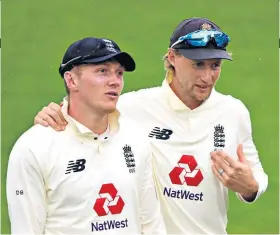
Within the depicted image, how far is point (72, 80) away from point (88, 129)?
1.09ft

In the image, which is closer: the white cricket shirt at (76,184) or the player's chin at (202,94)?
the white cricket shirt at (76,184)

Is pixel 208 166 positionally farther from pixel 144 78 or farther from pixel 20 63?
pixel 20 63

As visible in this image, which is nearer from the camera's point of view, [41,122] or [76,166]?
[76,166]

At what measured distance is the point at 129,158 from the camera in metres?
5.52

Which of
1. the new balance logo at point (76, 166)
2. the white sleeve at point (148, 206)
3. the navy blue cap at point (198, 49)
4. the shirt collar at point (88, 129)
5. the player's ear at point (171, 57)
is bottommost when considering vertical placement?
the white sleeve at point (148, 206)

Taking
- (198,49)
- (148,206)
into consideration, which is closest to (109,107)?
(148,206)

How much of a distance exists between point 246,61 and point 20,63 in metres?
3.22

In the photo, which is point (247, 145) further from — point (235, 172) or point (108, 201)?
point (108, 201)

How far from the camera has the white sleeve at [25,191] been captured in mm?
5219

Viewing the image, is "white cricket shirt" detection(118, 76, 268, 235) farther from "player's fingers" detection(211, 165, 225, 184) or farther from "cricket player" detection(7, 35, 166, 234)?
"cricket player" detection(7, 35, 166, 234)

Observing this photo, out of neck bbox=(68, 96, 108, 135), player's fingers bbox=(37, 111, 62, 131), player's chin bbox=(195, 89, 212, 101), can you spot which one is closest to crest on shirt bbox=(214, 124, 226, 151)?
player's chin bbox=(195, 89, 212, 101)

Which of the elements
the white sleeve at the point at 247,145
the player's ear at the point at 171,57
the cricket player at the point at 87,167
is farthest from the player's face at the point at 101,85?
the white sleeve at the point at 247,145

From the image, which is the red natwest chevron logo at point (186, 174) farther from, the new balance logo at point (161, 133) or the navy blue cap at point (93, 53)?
the navy blue cap at point (93, 53)

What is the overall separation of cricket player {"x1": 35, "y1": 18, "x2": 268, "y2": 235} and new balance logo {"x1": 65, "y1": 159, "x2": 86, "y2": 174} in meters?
0.77
